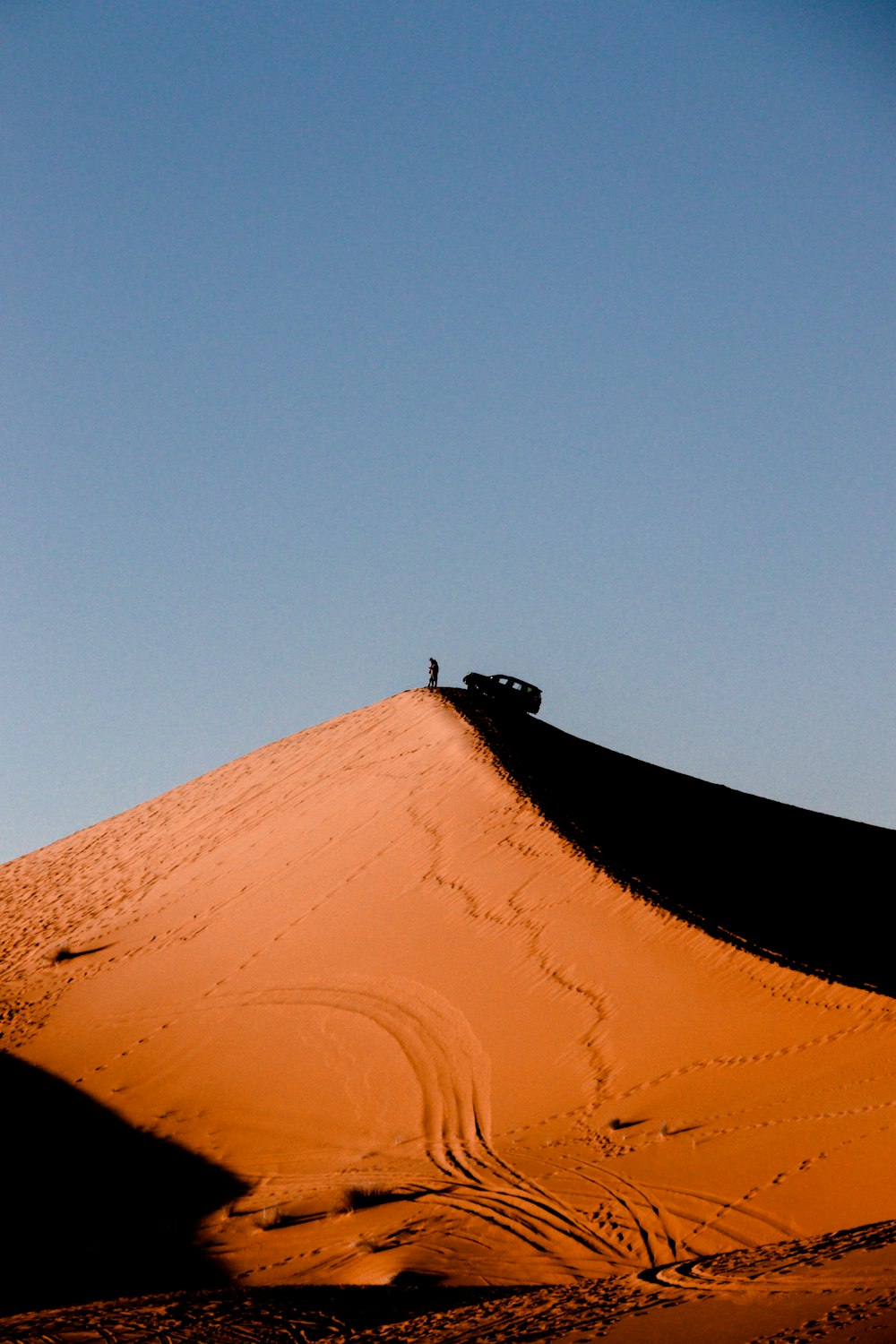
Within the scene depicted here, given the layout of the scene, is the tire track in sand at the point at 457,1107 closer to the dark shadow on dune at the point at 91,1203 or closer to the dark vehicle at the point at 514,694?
the dark shadow on dune at the point at 91,1203

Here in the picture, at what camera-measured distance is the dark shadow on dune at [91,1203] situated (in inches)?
297

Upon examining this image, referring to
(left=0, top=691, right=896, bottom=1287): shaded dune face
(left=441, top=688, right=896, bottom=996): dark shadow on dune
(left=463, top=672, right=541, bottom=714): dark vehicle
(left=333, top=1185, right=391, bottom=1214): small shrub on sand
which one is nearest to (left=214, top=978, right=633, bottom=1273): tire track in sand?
(left=0, top=691, right=896, bottom=1287): shaded dune face

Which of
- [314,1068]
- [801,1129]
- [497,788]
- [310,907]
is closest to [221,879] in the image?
[310,907]

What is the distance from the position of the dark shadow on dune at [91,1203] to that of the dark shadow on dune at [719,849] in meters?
6.91

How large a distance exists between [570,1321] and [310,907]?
1236 centimetres

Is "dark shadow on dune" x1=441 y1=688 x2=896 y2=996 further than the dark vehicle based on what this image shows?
No

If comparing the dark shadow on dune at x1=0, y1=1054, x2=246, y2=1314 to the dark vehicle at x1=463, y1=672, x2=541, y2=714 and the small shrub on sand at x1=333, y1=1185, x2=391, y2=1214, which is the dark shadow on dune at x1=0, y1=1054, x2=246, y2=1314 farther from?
the dark vehicle at x1=463, y1=672, x2=541, y2=714

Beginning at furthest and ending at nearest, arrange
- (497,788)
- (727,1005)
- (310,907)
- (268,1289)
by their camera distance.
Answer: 1. (497,788)
2. (310,907)
3. (727,1005)
4. (268,1289)

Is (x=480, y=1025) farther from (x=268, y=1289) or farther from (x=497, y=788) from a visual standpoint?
(x=497, y=788)

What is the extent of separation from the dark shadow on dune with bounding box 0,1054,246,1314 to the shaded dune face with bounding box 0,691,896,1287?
0.78ft

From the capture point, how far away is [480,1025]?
1215cm

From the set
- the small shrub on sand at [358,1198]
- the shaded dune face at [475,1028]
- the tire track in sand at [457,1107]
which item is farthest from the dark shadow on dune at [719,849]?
the small shrub on sand at [358,1198]

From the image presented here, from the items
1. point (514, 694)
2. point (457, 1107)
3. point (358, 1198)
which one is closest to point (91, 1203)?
point (358, 1198)

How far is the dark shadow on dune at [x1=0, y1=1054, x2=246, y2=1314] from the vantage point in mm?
7547
